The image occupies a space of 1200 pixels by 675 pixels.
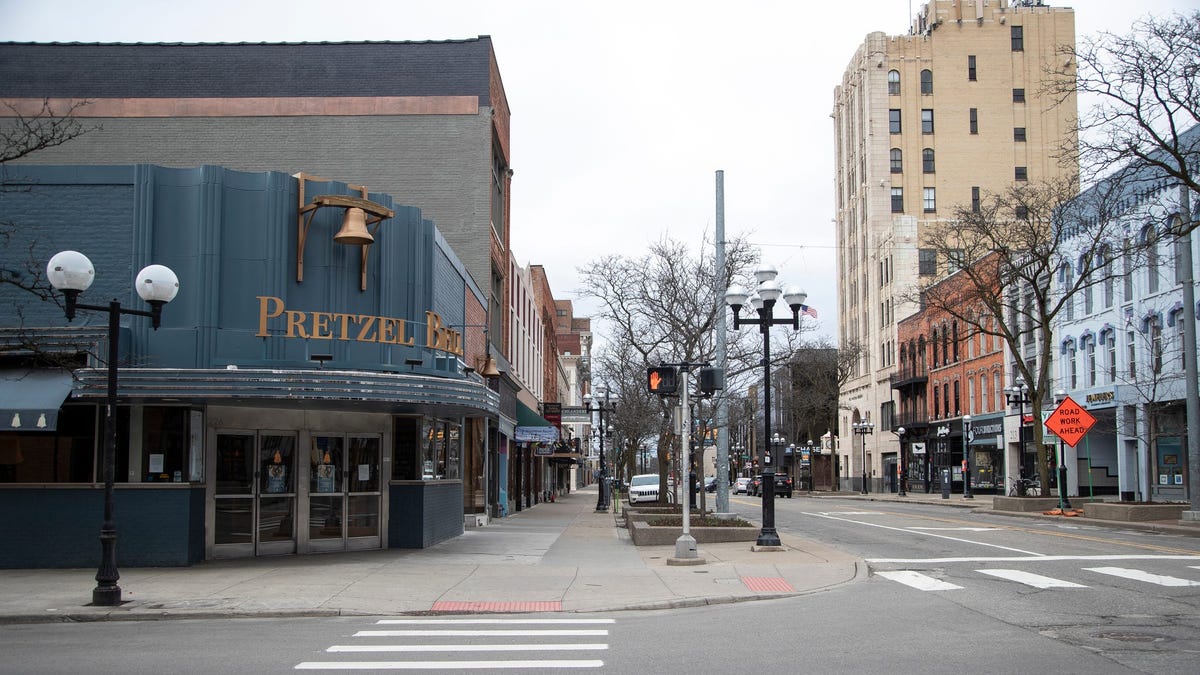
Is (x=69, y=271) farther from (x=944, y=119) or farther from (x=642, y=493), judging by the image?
(x=944, y=119)

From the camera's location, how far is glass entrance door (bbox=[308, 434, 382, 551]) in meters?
19.9

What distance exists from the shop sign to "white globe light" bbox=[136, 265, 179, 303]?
396 centimetres

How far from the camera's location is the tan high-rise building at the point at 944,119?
74125 millimetres

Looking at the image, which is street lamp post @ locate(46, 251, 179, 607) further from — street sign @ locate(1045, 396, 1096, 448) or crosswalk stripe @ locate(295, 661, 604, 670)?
street sign @ locate(1045, 396, 1096, 448)

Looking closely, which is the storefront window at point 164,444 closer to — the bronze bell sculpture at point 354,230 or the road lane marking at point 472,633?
the bronze bell sculpture at point 354,230

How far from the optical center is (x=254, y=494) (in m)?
18.8

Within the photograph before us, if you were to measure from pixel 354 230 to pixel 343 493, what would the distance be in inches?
206

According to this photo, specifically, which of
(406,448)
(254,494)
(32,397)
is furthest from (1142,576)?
(32,397)

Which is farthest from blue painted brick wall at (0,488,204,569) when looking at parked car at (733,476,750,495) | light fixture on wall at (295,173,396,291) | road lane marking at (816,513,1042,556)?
parked car at (733,476,750,495)

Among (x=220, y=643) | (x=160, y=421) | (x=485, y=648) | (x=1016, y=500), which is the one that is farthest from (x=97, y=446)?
(x=1016, y=500)

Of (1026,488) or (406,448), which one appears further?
(1026,488)

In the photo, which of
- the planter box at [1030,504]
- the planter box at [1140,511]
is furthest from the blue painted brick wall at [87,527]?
the planter box at [1030,504]

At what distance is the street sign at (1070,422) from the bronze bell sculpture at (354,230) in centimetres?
2454

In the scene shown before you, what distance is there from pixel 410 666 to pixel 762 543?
12.5m
